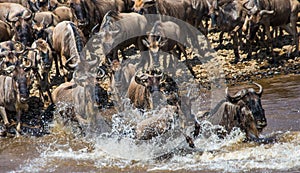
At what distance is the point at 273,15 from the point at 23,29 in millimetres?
6031

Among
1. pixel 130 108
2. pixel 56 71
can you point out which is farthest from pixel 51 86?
pixel 130 108

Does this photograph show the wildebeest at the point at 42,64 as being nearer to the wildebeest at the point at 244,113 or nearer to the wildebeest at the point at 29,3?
the wildebeest at the point at 244,113

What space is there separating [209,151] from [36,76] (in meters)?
5.70

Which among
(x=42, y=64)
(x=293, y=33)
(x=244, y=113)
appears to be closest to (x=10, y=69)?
(x=42, y=64)

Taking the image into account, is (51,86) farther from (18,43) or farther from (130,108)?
(130,108)

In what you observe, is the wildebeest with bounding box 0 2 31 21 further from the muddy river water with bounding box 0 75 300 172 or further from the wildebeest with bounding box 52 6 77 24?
the muddy river water with bounding box 0 75 300 172

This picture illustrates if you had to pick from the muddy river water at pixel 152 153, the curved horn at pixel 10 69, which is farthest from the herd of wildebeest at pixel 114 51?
the muddy river water at pixel 152 153

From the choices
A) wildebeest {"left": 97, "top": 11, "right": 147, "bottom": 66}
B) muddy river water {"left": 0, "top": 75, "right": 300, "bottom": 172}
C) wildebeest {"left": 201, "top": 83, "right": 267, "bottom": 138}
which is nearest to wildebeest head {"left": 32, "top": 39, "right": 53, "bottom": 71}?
wildebeest {"left": 97, "top": 11, "right": 147, "bottom": 66}

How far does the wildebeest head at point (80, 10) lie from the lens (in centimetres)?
1855

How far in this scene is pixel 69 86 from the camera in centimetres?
1452

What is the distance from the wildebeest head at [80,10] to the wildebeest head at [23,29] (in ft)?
3.71

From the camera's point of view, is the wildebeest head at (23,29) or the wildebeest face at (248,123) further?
the wildebeest head at (23,29)

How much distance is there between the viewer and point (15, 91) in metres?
Result: 14.2

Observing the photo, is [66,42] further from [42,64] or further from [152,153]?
[152,153]
